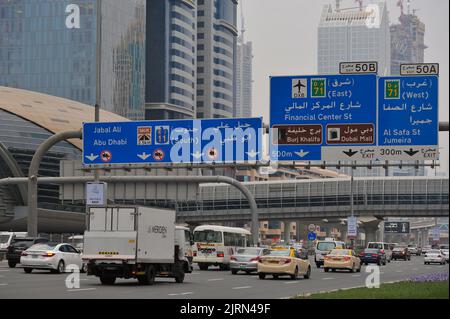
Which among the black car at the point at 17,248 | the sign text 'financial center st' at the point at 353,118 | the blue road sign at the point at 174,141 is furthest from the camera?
the black car at the point at 17,248

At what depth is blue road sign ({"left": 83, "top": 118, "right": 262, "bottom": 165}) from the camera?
47.1 m

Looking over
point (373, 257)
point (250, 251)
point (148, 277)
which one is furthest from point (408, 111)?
point (373, 257)

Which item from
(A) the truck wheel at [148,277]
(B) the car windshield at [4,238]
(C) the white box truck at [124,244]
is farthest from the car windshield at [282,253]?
(B) the car windshield at [4,238]

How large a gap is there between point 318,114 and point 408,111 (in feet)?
12.9

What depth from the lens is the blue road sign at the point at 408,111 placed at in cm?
4169

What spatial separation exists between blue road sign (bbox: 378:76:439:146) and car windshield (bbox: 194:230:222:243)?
54.6ft

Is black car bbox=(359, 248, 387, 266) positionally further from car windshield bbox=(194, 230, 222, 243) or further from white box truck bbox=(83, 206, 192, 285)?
white box truck bbox=(83, 206, 192, 285)

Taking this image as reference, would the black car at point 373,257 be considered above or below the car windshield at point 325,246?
below

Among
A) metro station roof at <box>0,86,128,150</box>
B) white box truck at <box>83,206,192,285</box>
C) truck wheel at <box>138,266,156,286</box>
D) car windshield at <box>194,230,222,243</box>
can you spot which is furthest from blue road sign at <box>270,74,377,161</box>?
metro station roof at <box>0,86,128,150</box>

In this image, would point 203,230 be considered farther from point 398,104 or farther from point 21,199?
point 21,199

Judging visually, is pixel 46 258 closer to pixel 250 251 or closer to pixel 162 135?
pixel 162 135

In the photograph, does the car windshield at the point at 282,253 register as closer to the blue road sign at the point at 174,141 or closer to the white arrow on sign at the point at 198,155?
the blue road sign at the point at 174,141

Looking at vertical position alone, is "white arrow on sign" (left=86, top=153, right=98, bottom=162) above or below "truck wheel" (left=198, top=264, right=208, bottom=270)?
above
